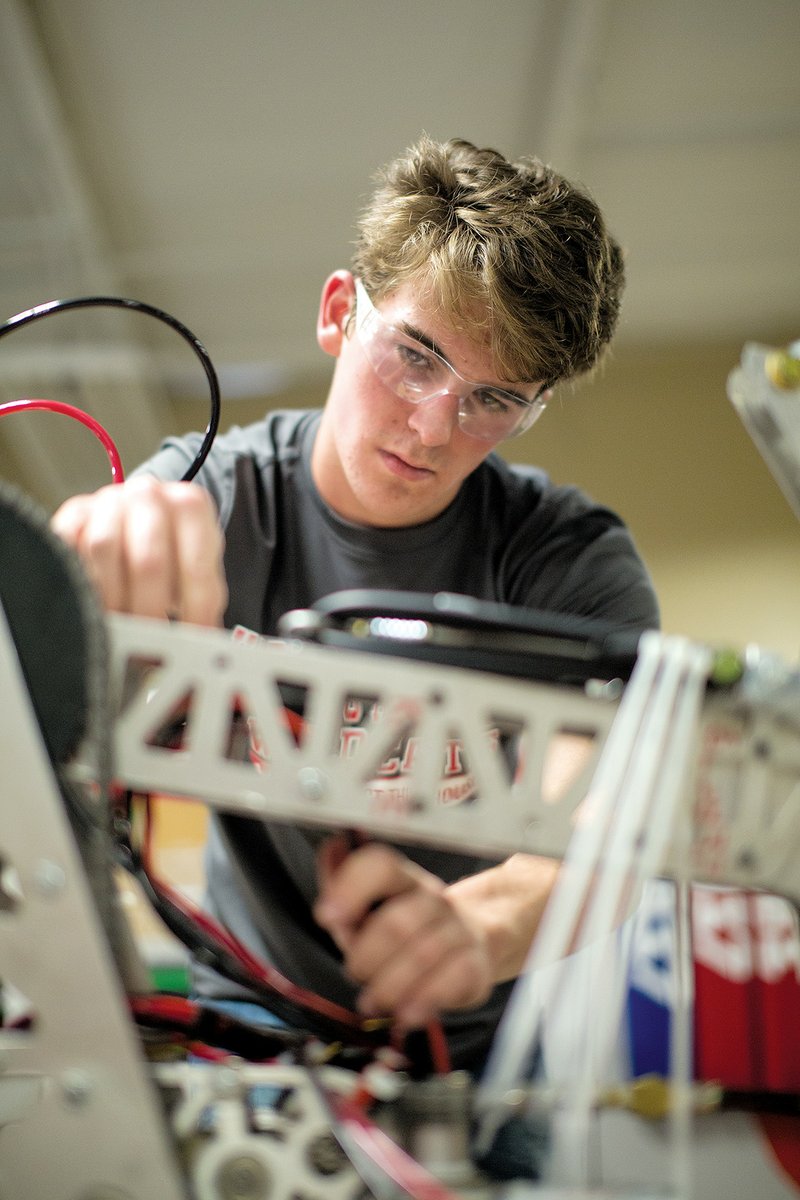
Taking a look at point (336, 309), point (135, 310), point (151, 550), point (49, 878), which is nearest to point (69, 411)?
point (135, 310)

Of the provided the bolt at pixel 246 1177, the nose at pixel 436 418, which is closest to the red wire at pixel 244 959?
the bolt at pixel 246 1177

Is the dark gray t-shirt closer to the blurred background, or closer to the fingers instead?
the fingers

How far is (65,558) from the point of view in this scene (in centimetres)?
47

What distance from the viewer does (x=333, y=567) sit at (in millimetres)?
1258

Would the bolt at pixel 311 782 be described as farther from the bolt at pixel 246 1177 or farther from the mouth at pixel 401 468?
the mouth at pixel 401 468

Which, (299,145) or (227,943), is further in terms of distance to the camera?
(299,145)

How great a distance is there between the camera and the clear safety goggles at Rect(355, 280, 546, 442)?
1.01 metres

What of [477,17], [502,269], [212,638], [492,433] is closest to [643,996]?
[492,433]

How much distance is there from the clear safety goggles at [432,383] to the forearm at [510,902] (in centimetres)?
47

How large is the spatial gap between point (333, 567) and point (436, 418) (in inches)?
11.6

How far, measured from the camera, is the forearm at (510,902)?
2.39 feet

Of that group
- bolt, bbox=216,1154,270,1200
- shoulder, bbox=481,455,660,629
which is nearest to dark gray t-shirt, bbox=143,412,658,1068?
shoulder, bbox=481,455,660,629

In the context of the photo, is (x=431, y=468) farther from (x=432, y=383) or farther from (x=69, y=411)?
(x=69, y=411)

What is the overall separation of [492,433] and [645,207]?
10.2ft
